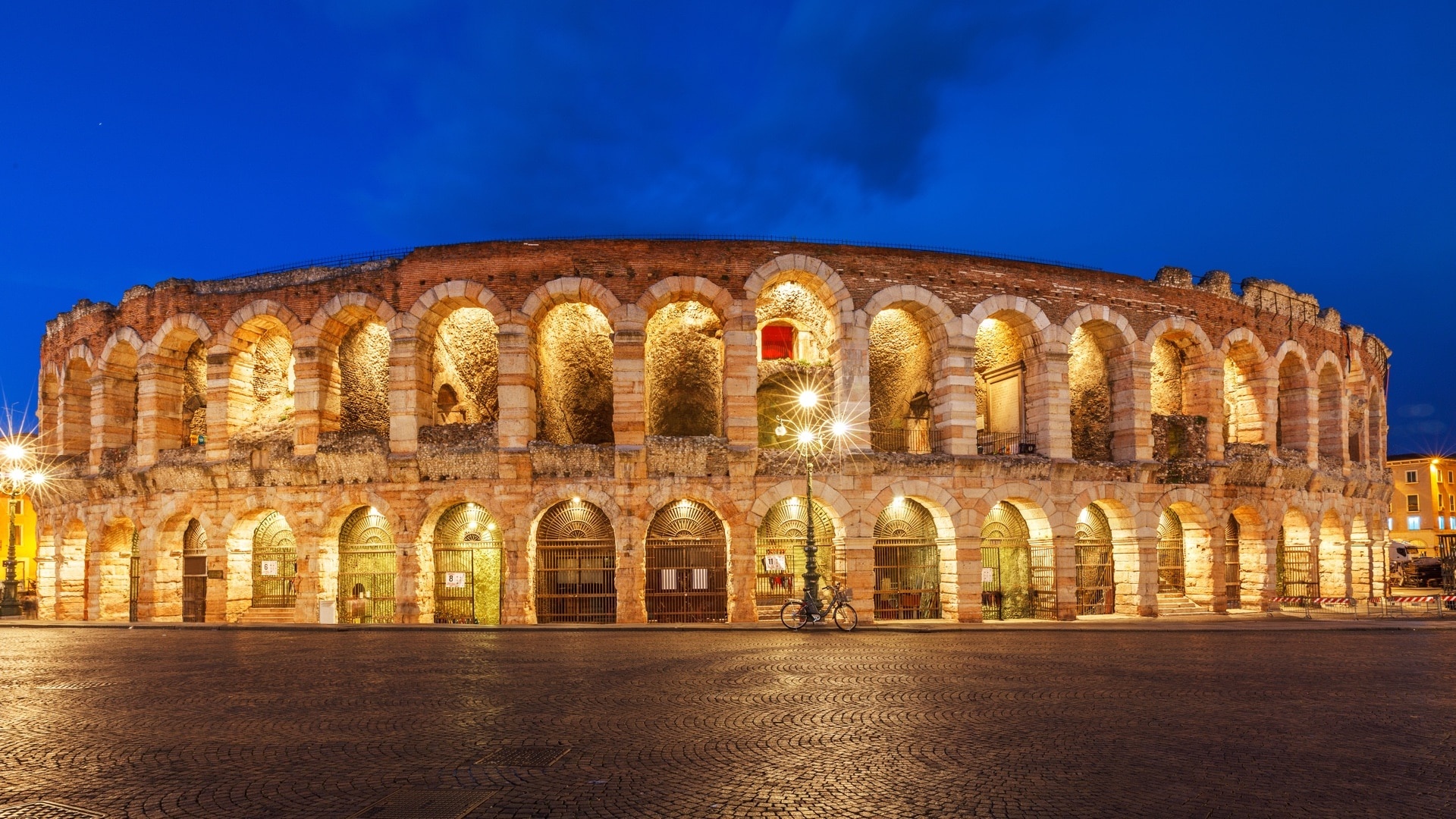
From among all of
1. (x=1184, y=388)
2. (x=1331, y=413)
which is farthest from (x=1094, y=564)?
(x=1331, y=413)

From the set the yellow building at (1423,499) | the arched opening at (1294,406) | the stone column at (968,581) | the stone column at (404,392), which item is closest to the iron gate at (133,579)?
the stone column at (404,392)

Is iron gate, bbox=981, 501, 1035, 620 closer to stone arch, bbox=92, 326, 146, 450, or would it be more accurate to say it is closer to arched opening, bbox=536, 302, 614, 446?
arched opening, bbox=536, 302, 614, 446

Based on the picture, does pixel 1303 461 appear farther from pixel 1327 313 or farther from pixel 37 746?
pixel 37 746

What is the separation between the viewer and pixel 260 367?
2519cm

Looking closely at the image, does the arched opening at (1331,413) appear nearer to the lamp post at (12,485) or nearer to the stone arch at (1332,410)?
the stone arch at (1332,410)

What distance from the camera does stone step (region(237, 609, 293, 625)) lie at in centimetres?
2348

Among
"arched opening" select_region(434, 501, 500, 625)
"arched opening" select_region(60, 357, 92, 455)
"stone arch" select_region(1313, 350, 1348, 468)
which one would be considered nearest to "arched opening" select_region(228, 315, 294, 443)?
"arched opening" select_region(434, 501, 500, 625)

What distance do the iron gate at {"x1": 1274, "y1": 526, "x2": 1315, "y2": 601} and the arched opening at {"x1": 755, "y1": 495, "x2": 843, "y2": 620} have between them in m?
14.0

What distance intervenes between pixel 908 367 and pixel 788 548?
236 inches

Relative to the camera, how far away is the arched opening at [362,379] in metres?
24.3

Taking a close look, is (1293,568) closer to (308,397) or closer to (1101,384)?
(1101,384)

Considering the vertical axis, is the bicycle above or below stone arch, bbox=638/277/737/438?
below

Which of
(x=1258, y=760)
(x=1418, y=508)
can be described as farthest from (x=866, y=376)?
(x=1418, y=508)

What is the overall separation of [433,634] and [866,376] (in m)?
11.1
